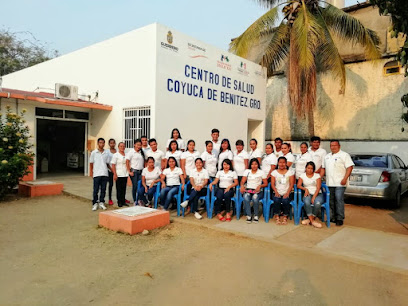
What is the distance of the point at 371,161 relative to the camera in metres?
7.70

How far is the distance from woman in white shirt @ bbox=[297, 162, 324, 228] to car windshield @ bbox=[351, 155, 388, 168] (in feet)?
8.86

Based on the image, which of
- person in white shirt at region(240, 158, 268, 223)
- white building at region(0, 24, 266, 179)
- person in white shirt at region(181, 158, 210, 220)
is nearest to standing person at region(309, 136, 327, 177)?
person in white shirt at region(240, 158, 268, 223)

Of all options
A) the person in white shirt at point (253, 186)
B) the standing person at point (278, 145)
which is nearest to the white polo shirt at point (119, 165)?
the person in white shirt at point (253, 186)

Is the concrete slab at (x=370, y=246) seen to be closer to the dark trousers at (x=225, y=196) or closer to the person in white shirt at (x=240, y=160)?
the dark trousers at (x=225, y=196)

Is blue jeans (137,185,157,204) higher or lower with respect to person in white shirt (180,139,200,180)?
lower

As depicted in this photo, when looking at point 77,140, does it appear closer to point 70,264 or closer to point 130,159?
point 130,159

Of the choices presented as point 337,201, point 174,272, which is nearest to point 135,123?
point 337,201

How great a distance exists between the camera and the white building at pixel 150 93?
955 cm

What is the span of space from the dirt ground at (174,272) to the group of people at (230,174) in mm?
1135

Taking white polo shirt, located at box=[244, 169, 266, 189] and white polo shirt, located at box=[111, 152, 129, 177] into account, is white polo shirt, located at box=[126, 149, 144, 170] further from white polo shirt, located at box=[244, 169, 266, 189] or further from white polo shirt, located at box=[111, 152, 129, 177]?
white polo shirt, located at box=[244, 169, 266, 189]

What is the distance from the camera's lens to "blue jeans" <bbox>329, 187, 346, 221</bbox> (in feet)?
17.9

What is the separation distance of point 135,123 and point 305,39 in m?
6.44

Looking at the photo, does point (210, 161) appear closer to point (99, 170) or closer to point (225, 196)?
point (225, 196)

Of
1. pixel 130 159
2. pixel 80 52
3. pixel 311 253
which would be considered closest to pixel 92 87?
pixel 80 52
